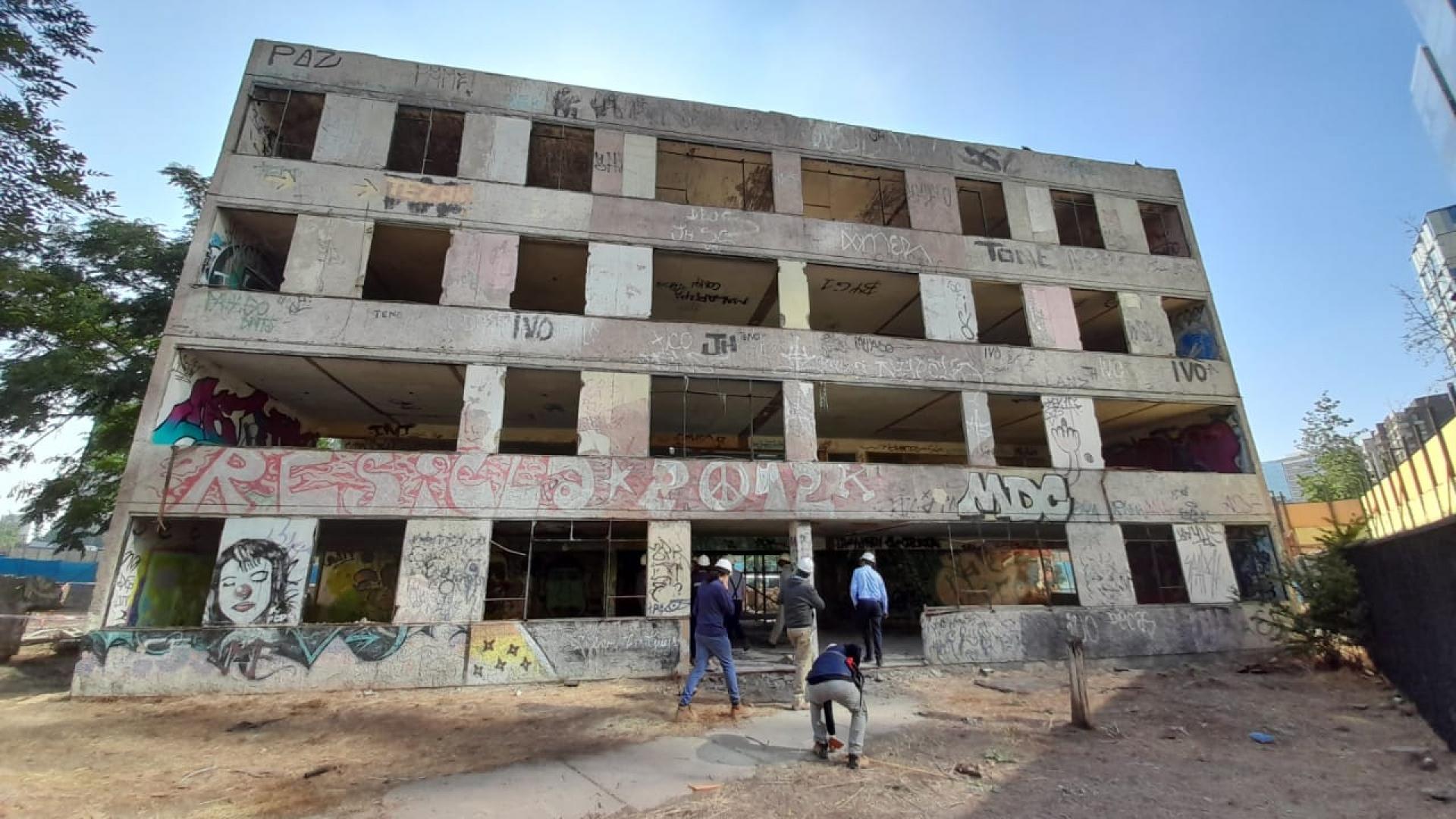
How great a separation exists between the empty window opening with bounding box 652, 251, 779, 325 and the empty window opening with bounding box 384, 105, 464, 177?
203 inches

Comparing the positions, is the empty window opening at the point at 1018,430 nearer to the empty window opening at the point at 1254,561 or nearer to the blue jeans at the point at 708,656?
the empty window opening at the point at 1254,561

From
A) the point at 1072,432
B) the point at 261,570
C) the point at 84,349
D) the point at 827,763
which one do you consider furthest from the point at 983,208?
the point at 84,349

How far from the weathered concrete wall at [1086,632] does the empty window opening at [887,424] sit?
4.36 metres

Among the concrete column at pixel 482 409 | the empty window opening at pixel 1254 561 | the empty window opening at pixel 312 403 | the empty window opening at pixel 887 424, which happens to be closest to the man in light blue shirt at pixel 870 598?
the empty window opening at pixel 887 424

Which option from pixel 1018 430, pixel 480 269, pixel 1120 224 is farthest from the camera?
pixel 1018 430

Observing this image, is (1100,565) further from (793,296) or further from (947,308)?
(793,296)

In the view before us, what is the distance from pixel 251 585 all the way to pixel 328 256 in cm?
630

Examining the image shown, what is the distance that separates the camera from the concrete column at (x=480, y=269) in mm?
12125

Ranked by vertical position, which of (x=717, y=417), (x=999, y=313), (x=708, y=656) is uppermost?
(x=999, y=313)

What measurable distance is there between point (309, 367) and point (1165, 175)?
883 inches

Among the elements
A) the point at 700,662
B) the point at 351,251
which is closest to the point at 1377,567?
the point at 700,662

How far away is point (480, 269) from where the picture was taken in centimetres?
1233

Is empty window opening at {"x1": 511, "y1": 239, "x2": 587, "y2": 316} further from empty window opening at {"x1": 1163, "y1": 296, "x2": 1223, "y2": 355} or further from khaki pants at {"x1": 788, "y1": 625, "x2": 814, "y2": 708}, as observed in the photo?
empty window opening at {"x1": 1163, "y1": 296, "x2": 1223, "y2": 355}

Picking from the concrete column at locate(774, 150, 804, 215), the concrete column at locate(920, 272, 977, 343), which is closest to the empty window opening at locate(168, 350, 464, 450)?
the concrete column at locate(774, 150, 804, 215)
